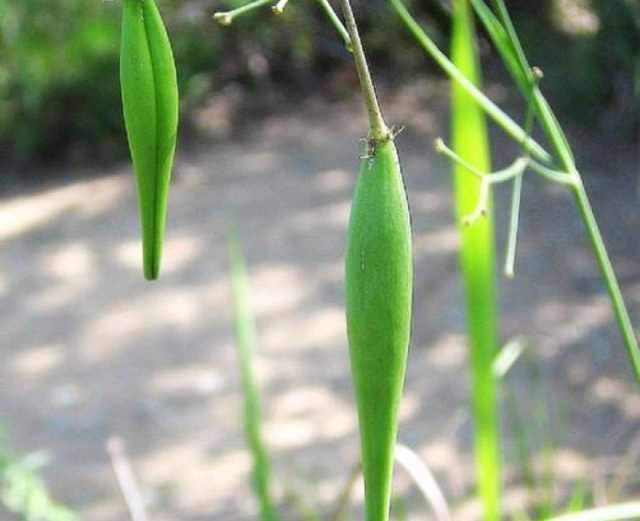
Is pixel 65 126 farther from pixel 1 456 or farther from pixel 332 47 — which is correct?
pixel 1 456

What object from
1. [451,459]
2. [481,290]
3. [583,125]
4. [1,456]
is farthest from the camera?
[583,125]

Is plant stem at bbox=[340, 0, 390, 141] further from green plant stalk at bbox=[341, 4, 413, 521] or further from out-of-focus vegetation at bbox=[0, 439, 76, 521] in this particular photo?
out-of-focus vegetation at bbox=[0, 439, 76, 521]

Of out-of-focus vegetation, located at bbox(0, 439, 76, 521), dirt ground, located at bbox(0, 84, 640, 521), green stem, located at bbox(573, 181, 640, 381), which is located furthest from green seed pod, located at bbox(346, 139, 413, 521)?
dirt ground, located at bbox(0, 84, 640, 521)

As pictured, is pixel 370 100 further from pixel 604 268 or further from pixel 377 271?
pixel 604 268

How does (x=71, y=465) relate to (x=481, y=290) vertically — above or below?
below

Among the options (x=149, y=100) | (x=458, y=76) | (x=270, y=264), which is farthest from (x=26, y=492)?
(x=270, y=264)

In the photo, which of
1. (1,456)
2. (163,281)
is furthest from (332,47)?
(1,456)
